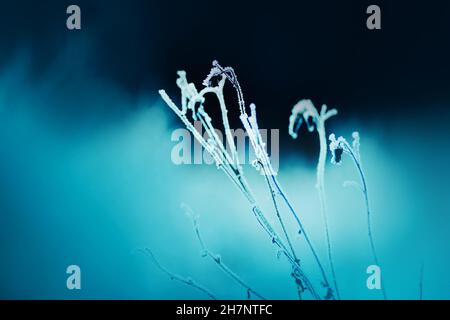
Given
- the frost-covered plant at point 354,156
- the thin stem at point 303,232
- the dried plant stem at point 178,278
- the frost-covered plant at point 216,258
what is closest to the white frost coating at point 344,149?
the frost-covered plant at point 354,156

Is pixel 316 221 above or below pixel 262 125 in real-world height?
below

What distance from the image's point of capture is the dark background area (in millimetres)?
1887

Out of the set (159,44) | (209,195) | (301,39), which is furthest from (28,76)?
(301,39)

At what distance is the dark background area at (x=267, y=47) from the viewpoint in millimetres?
1887

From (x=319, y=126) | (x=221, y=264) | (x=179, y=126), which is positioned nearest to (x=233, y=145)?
(x=179, y=126)

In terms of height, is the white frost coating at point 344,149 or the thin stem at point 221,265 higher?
the white frost coating at point 344,149

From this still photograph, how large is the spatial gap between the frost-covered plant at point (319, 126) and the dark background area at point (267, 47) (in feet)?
0.10

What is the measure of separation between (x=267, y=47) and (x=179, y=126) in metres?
0.44

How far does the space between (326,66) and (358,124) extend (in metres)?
0.24

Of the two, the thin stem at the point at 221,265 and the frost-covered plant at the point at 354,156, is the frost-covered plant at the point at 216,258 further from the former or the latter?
the frost-covered plant at the point at 354,156

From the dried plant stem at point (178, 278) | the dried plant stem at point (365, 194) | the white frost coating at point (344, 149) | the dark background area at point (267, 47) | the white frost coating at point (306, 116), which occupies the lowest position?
the dried plant stem at point (178, 278)

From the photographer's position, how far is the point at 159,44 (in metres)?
1.92
